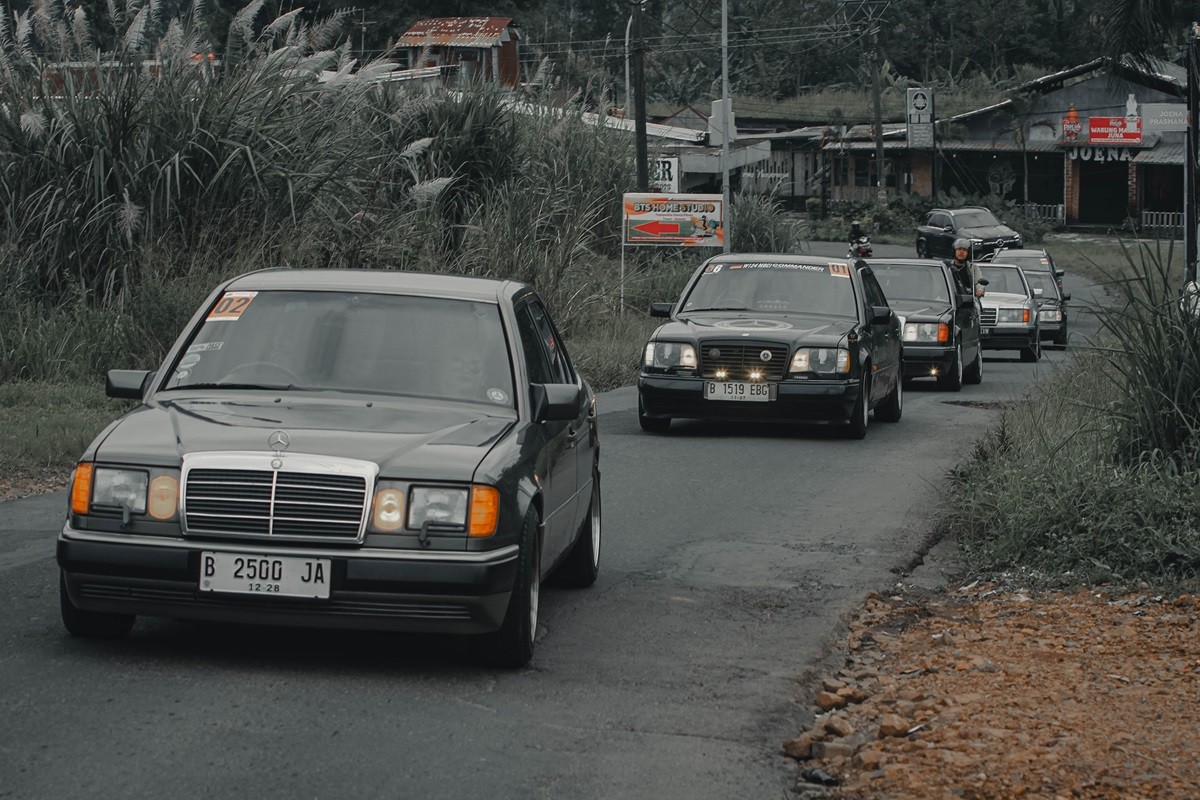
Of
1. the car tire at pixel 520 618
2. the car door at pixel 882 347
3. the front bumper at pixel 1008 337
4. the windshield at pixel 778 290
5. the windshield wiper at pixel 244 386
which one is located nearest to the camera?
the car tire at pixel 520 618

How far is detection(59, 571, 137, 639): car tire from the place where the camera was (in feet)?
20.3

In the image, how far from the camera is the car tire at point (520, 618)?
6.04m

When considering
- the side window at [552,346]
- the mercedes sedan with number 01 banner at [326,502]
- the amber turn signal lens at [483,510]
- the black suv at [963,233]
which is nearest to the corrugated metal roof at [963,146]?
the black suv at [963,233]

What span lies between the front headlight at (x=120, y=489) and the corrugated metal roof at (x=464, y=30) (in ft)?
184

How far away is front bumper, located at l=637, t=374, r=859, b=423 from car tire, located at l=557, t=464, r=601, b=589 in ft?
20.5

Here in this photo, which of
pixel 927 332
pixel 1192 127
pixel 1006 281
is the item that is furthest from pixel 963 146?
pixel 927 332

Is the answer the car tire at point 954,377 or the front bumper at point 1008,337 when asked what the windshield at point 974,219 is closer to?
the front bumper at point 1008,337

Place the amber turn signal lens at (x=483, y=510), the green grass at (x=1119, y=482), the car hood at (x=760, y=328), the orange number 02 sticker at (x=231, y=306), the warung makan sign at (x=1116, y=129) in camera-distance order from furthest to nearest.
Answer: the warung makan sign at (x=1116, y=129) → the car hood at (x=760, y=328) → the green grass at (x=1119, y=482) → the orange number 02 sticker at (x=231, y=306) → the amber turn signal lens at (x=483, y=510)

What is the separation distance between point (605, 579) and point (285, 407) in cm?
238

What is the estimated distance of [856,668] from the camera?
6.69 metres

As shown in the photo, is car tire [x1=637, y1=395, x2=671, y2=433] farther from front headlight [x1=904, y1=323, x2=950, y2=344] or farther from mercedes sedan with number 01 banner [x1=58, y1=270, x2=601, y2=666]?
mercedes sedan with number 01 banner [x1=58, y1=270, x2=601, y2=666]

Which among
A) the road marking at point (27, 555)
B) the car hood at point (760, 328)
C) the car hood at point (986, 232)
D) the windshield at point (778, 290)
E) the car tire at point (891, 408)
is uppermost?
the windshield at point (778, 290)

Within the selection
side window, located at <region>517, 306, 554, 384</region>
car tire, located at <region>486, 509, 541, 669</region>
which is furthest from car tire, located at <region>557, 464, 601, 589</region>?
car tire, located at <region>486, 509, 541, 669</region>

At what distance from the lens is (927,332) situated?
68.4 feet
